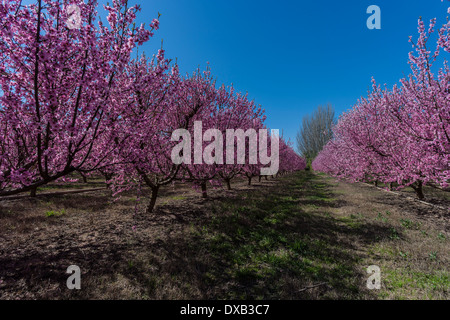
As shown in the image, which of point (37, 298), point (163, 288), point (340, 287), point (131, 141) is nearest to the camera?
point (37, 298)

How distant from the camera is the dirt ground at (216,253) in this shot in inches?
149

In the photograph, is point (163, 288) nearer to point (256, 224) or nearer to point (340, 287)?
point (340, 287)

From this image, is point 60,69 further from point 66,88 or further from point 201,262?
point 201,262

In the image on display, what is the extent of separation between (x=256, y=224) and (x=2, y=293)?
6.89 m

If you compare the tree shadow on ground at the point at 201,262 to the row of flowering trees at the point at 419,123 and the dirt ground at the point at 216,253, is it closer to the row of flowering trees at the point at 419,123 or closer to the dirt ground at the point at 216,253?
the dirt ground at the point at 216,253

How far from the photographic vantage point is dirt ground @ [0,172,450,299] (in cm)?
378

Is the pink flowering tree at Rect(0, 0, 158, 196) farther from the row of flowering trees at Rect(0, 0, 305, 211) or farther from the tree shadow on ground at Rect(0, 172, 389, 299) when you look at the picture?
the tree shadow on ground at Rect(0, 172, 389, 299)

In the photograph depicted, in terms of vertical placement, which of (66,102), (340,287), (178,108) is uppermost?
(178,108)

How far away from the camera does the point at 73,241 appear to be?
5664 millimetres

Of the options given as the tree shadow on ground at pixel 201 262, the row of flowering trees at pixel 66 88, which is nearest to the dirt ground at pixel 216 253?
the tree shadow on ground at pixel 201 262

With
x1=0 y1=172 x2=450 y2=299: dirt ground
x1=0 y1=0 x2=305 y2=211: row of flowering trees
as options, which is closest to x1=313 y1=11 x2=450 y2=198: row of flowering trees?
x1=0 y1=172 x2=450 y2=299: dirt ground

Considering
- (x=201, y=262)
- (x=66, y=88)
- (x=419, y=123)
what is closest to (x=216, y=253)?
(x=201, y=262)

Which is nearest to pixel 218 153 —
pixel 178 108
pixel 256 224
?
pixel 178 108

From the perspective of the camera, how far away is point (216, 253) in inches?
213
